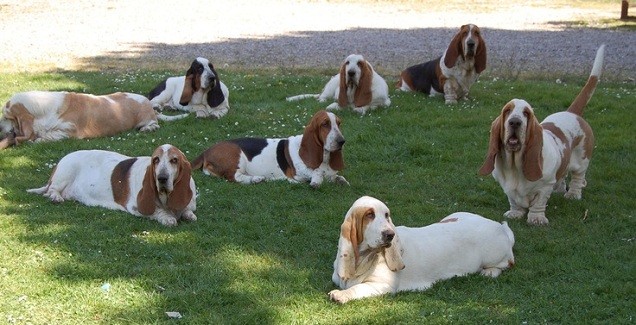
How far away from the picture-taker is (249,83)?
15.9 metres

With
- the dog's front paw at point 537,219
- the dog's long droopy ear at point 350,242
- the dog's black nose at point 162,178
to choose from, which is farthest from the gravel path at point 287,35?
the dog's long droopy ear at point 350,242

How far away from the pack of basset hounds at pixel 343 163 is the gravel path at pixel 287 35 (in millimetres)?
4129

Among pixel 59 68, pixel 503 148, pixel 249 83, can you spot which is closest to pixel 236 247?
pixel 503 148

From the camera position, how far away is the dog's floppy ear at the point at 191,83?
13.4 m

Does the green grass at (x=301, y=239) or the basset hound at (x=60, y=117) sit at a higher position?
the basset hound at (x=60, y=117)

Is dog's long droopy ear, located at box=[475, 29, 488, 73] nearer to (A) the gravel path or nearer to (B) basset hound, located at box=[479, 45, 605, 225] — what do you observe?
(A) the gravel path

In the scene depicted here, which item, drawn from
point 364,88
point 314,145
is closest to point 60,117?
point 314,145

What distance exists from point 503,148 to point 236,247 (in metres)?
2.90

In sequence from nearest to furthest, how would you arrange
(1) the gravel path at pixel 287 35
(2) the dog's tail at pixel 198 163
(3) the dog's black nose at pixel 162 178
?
(3) the dog's black nose at pixel 162 178
(2) the dog's tail at pixel 198 163
(1) the gravel path at pixel 287 35

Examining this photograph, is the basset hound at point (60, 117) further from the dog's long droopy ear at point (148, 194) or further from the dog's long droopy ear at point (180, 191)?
the dog's long droopy ear at point (180, 191)

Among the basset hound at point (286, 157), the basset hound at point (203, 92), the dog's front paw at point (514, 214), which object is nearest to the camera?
the dog's front paw at point (514, 214)

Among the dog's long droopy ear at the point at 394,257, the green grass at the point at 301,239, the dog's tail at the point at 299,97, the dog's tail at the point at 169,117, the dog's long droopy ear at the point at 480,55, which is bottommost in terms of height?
the green grass at the point at 301,239

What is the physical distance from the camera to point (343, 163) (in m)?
10.3

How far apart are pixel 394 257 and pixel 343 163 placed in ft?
11.6
